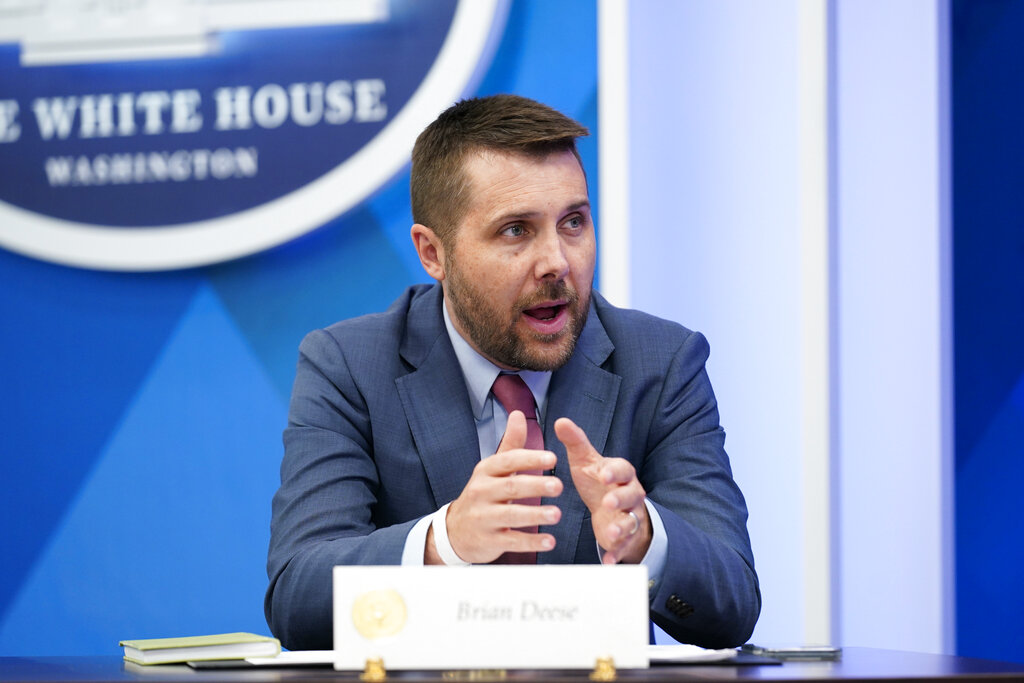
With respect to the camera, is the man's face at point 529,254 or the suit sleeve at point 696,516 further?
the man's face at point 529,254

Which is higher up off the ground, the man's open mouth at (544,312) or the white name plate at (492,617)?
the man's open mouth at (544,312)

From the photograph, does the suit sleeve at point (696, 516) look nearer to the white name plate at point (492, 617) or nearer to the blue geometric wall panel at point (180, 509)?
the white name plate at point (492, 617)

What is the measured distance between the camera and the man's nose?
192cm

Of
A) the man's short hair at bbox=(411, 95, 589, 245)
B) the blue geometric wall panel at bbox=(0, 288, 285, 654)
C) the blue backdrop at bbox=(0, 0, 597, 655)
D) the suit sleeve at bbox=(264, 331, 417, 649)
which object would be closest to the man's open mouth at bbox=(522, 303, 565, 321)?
the man's short hair at bbox=(411, 95, 589, 245)

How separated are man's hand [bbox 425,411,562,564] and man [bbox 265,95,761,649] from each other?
291 mm

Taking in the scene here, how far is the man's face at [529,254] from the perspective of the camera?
1933 mm

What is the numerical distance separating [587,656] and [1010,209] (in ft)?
6.53

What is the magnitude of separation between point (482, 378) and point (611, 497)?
67 cm

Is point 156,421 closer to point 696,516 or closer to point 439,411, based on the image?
point 439,411

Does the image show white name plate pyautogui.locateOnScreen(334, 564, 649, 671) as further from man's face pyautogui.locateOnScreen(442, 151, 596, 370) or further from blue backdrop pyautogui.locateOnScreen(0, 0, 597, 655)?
blue backdrop pyautogui.locateOnScreen(0, 0, 597, 655)

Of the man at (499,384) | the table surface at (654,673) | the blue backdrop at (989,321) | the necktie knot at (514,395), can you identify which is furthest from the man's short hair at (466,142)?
the blue backdrop at (989,321)

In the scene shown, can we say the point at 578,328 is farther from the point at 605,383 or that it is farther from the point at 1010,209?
the point at 1010,209

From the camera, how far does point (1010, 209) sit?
266 cm

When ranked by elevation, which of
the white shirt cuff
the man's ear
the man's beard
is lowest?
the white shirt cuff
